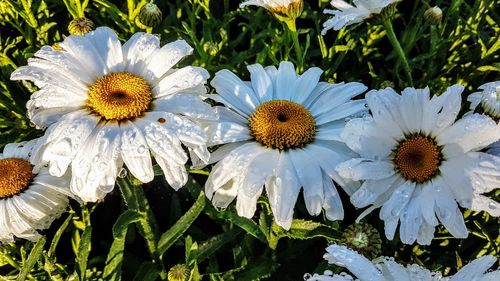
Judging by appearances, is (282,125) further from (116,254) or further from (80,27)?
(80,27)

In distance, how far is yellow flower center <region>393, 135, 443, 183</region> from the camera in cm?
132

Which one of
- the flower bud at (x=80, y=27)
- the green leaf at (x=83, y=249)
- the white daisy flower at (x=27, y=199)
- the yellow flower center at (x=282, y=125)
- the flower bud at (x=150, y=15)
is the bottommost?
the green leaf at (x=83, y=249)

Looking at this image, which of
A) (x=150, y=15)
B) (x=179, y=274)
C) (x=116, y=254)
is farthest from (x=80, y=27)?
(x=179, y=274)

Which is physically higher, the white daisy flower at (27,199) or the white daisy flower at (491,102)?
the white daisy flower at (491,102)

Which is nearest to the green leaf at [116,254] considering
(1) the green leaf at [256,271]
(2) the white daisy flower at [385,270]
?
(1) the green leaf at [256,271]

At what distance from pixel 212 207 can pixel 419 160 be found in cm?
52

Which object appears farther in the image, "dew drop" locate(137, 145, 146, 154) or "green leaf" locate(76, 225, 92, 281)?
"green leaf" locate(76, 225, 92, 281)

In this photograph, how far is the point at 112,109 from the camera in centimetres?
135

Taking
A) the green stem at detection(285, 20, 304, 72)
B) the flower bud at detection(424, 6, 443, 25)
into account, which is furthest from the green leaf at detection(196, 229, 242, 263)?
the flower bud at detection(424, 6, 443, 25)

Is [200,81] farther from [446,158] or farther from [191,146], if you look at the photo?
[446,158]

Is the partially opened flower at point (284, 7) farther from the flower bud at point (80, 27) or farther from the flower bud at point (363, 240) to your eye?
the flower bud at point (363, 240)

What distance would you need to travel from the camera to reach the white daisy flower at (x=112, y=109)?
1274 millimetres

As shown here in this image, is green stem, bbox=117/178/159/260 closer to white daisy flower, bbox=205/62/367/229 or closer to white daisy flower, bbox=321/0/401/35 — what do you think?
white daisy flower, bbox=205/62/367/229

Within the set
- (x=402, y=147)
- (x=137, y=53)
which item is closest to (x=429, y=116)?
(x=402, y=147)
